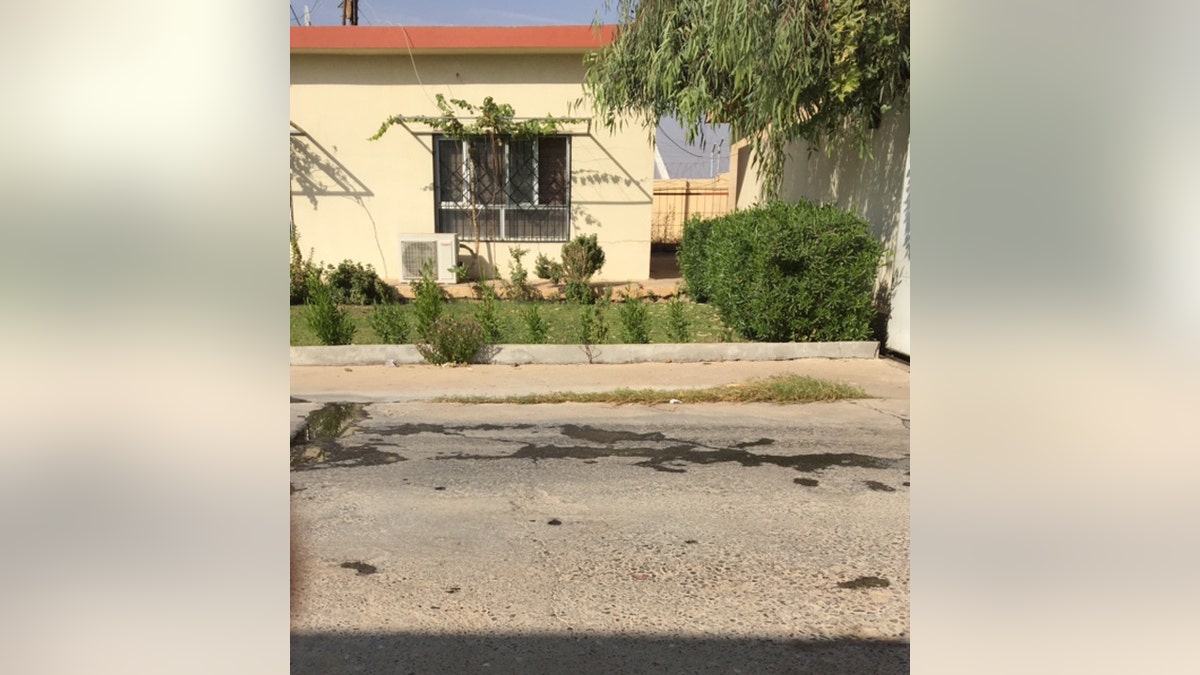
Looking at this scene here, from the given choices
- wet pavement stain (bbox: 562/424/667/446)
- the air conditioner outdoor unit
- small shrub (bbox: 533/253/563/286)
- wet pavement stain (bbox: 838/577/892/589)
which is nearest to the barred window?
small shrub (bbox: 533/253/563/286)

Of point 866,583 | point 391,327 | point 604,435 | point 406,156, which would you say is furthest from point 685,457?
point 406,156

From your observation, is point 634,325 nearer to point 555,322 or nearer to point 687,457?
point 555,322

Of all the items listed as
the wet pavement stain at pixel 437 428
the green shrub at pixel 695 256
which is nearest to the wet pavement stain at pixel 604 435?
the wet pavement stain at pixel 437 428

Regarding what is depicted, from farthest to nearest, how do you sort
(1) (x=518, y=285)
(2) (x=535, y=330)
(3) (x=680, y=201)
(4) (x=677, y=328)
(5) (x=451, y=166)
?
(3) (x=680, y=201)
(5) (x=451, y=166)
(1) (x=518, y=285)
(4) (x=677, y=328)
(2) (x=535, y=330)

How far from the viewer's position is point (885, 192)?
8758 millimetres

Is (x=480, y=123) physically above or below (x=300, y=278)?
above

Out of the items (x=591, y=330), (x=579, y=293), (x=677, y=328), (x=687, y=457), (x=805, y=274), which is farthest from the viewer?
(x=579, y=293)

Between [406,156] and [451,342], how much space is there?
6102 millimetres

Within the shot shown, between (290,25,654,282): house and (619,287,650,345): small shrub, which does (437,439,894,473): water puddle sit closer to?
(619,287,650,345): small shrub

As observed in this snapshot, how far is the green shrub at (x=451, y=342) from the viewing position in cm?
802

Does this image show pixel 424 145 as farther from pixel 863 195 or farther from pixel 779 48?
pixel 779 48
